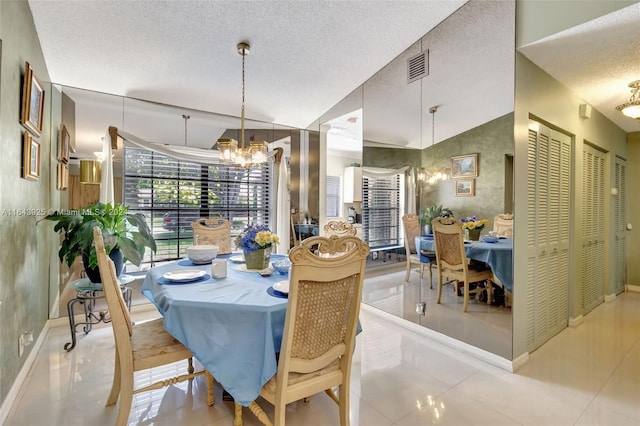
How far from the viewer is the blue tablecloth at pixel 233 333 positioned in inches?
59.9

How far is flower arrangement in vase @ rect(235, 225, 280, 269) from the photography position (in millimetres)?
2252

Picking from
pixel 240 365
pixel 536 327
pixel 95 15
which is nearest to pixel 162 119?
pixel 95 15

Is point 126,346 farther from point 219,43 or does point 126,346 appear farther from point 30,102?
point 219,43

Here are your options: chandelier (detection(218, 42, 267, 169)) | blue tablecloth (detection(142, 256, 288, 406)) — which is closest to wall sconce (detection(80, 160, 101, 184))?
chandelier (detection(218, 42, 267, 169))

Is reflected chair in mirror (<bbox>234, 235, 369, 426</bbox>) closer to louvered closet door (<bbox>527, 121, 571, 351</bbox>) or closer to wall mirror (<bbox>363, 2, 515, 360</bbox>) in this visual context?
wall mirror (<bbox>363, 2, 515, 360</bbox>)

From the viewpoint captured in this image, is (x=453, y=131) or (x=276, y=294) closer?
(x=276, y=294)

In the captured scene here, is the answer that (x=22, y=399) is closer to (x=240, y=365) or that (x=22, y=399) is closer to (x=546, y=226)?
(x=240, y=365)

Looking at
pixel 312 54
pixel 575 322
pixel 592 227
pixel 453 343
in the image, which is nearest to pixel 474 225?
pixel 453 343

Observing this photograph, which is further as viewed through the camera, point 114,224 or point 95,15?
point 114,224

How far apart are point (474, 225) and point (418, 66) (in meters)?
1.77

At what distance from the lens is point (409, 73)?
3.34 metres

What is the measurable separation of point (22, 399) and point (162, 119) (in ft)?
10.1

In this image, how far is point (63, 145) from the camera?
320cm

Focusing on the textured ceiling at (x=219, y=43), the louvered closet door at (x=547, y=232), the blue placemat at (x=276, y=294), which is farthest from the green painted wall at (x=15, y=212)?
the louvered closet door at (x=547, y=232)
